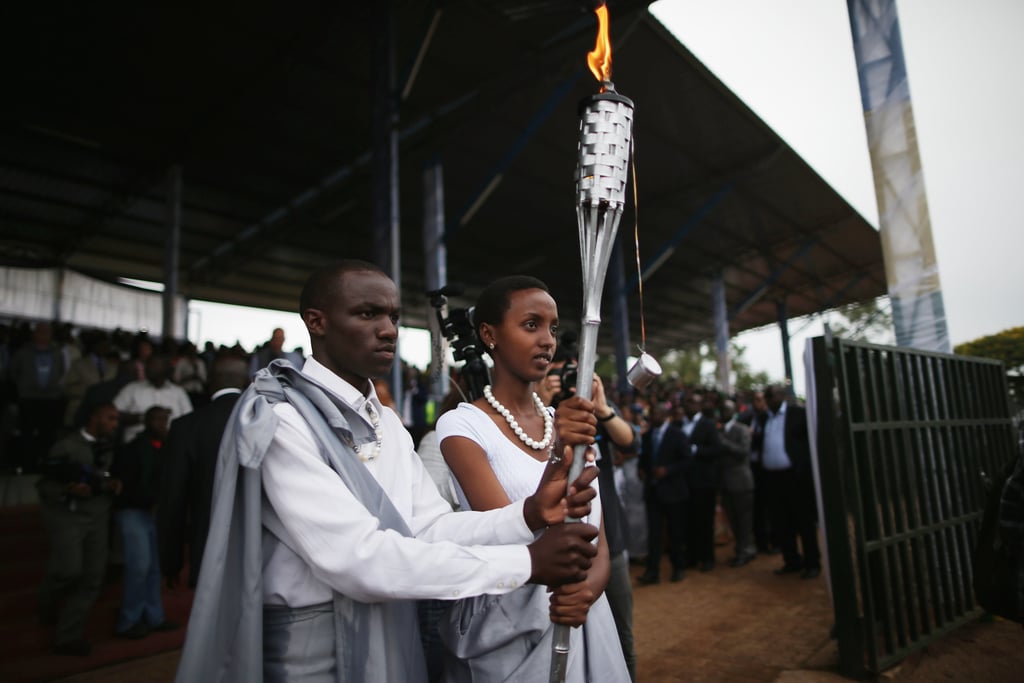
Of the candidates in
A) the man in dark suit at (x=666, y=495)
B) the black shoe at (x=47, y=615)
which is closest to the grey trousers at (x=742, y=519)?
the man in dark suit at (x=666, y=495)

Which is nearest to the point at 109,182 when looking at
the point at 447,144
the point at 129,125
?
the point at 129,125

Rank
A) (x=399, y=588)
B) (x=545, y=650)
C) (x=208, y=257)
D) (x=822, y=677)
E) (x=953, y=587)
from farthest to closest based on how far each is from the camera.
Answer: (x=208, y=257), (x=953, y=587), (x=822, y=677), (x=545, y=650), (x=399, y=588)

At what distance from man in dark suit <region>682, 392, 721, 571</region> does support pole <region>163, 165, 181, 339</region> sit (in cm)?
1115

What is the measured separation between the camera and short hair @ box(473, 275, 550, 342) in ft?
6.43

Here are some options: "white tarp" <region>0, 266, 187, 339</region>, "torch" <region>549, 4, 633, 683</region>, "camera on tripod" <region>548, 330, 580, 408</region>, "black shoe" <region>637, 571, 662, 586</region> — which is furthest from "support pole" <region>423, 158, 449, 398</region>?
"torch" <region>549, 4, 633, 683</region>

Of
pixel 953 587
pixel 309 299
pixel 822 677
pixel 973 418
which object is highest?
pixel 309 299

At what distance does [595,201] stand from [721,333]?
2011cm

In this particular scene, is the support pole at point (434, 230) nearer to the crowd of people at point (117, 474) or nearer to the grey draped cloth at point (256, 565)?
the crowd of people at point (117, 474)

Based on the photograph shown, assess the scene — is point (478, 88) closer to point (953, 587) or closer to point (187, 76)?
point (187, 76)

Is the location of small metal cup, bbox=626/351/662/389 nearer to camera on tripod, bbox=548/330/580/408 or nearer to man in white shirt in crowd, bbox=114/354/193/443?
camera on tripod, bbox=548/330/580/408

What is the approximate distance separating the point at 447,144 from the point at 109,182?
820cm

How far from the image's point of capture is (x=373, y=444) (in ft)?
5.29

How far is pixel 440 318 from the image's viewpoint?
2744mm

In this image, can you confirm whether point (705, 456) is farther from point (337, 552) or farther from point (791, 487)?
point (337, 552)
